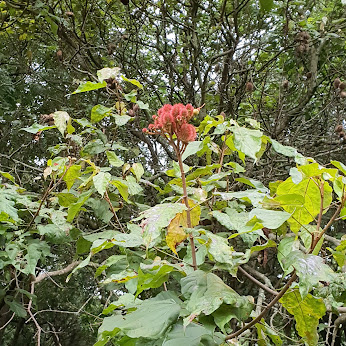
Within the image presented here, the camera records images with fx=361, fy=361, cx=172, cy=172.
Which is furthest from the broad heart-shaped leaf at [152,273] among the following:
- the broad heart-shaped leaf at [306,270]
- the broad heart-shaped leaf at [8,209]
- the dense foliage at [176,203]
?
the broad heart-shaped leaf at [8,209]

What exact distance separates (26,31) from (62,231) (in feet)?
9.38

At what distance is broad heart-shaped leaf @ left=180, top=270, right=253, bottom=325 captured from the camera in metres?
0.69

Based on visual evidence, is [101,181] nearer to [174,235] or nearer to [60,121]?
[174,235]

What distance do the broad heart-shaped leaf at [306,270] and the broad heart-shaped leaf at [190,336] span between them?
0.22m

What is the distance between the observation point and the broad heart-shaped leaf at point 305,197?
0.77 meters

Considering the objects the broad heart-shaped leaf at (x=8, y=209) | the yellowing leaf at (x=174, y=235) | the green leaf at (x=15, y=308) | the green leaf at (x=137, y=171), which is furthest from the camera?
the green leaf at (x=15, y=308)

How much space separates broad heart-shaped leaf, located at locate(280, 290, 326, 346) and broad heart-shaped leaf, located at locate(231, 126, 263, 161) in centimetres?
36

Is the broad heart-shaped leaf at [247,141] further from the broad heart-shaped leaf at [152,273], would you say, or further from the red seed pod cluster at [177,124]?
the broad heart-shaped leaf at [152,273]

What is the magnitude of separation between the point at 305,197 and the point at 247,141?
0.88 feet

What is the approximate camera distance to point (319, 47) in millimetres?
3396

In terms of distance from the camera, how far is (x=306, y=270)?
0.66 meters

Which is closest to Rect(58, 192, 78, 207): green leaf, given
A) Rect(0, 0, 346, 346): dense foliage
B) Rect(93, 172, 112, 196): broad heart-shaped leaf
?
Rect(0, 0, 346, 346): dense foliage

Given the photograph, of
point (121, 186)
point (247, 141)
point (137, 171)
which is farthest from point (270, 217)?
point (137, 171)

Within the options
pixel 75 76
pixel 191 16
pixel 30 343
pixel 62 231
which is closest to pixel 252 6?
pixel 191 16
